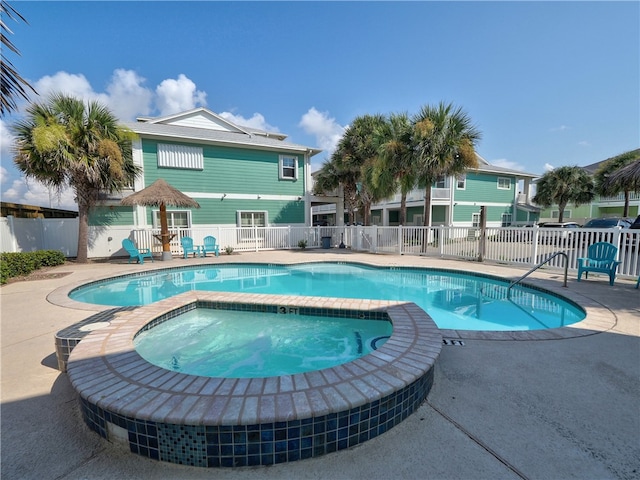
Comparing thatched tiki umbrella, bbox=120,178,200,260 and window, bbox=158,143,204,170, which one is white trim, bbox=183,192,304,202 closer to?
window, bbox=158,143,204,170

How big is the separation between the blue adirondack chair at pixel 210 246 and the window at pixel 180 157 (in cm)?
396

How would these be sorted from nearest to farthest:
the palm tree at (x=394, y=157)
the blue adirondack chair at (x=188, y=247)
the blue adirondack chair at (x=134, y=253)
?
the blue adirondack chair at (x=134, y=253) < the palm tree at (x=394, y=157) < the blue adirondack chair at (x=188, y=247)

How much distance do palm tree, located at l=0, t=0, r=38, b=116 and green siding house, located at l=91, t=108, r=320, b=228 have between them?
30.8 feet

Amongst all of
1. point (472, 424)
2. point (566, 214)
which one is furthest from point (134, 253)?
point (566, 214)

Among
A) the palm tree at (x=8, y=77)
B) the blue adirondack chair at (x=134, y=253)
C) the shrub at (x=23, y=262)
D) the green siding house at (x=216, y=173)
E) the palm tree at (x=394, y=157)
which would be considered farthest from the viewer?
the green siding house at (x=216, y=173)

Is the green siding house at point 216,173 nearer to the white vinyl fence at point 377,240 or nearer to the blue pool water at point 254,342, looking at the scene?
A: the white vinyl fence at point 377,240

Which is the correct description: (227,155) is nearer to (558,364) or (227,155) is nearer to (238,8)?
(238,8)

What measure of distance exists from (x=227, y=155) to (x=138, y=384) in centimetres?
1468

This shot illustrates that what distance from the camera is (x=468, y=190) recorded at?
890 inches

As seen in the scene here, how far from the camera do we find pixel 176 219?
14.7 m

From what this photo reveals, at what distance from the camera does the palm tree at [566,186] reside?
73.5 ft

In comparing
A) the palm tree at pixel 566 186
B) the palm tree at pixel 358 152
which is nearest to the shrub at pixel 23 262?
the palm tree at pixel 358 152

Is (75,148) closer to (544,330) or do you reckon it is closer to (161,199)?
(161,199)

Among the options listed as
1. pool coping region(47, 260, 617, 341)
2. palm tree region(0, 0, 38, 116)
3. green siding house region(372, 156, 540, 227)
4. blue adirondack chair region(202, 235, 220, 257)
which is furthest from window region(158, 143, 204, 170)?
green siding house region(372, 156, 540, 227)
